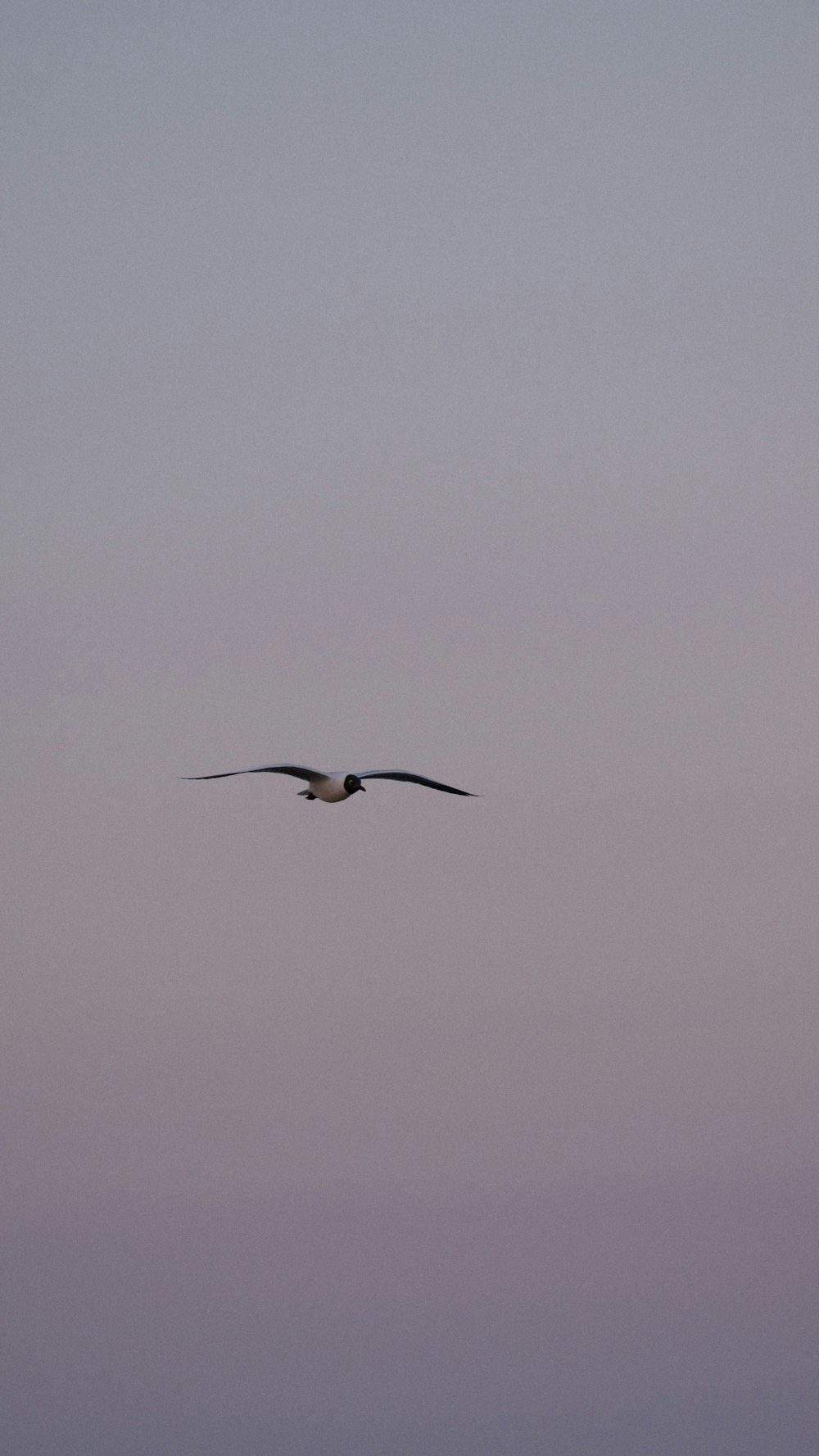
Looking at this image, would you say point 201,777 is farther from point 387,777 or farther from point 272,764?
point 387,777

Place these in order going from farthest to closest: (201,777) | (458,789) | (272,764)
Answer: (458,789) → (272,764) → (201,777)

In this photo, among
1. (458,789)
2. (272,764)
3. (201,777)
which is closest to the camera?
(201,777)

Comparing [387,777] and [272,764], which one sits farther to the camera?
[387,777]

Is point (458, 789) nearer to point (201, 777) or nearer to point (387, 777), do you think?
point (387, 777)

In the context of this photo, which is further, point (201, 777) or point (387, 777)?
point (387, 777)

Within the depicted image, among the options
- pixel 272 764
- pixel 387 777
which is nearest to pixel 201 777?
pixel 272 764

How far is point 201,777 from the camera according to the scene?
185ft

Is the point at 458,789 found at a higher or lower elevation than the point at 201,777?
higher

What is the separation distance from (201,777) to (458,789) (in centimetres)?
1467

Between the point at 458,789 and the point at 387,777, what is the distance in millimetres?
3025

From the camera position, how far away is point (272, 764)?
62094 mm

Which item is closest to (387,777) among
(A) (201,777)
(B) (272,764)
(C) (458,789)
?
(C) (458,789)

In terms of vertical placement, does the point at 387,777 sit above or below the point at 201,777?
above

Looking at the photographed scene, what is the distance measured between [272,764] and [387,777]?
7.55m
